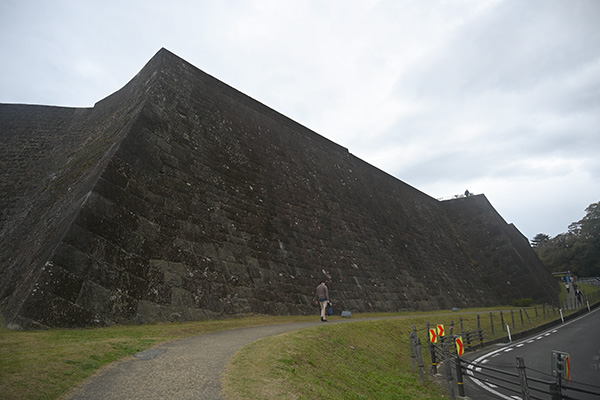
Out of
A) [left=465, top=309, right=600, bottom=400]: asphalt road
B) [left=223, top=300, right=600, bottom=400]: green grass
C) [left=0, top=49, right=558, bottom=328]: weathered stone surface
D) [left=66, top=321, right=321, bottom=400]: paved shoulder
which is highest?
[left=0, top=49, right=558, bottom=328]: weathered stone surface

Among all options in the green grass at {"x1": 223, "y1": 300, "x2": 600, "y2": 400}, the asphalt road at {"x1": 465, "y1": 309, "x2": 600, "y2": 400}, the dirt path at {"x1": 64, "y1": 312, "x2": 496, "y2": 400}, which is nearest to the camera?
the dirt path at {"x1": 64, "y1": 312, "x2": 496, "y2": 400}

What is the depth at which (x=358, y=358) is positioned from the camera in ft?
28.1

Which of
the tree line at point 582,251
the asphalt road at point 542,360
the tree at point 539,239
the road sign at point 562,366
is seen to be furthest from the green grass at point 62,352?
the tree at point 539,239

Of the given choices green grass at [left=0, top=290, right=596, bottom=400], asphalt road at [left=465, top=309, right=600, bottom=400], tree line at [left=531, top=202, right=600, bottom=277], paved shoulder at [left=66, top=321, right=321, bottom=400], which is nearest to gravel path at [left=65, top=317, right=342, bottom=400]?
paved shoulder at [left=66, top=321, right=321, bottom=400]

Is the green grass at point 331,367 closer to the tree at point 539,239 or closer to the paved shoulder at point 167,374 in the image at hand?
the paved shoulder at point 167,374

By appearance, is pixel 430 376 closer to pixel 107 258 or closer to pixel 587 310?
pixel 107 258

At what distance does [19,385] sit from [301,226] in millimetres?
12693

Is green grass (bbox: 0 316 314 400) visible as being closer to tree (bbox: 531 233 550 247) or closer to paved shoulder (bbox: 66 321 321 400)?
paved shoulder (bbox: 66 321 321 400)

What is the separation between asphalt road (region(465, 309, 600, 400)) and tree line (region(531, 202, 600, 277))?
167ft

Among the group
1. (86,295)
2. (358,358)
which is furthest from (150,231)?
(358,358)

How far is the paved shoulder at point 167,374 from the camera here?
4.32 metres

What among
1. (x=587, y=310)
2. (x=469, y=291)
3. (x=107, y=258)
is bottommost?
(x=587, y=310)

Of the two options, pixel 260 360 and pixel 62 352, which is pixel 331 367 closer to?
pixel 260 360

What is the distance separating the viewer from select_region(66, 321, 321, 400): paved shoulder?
4324 mm
